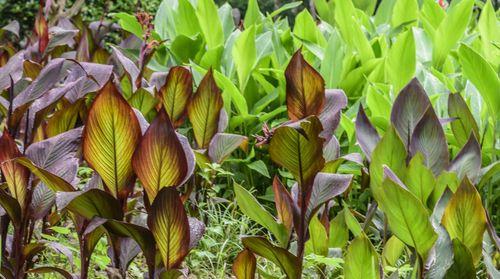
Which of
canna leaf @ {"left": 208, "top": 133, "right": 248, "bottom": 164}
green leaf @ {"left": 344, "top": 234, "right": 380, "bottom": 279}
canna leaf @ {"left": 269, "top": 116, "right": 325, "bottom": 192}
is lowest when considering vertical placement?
canna leaf @ {"left": 208, "top": 133, "right": 248, "bottom": 164}

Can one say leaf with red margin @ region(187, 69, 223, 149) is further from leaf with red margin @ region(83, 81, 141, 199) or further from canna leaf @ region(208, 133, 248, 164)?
leaf with red margin @ region(83, 81, 141, 199)

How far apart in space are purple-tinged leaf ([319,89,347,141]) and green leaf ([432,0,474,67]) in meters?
1.62

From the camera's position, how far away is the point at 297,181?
2189mm

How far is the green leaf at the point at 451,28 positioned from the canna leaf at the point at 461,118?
1.19 meters

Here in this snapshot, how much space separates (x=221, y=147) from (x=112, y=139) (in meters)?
1.07

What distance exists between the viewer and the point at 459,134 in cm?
285

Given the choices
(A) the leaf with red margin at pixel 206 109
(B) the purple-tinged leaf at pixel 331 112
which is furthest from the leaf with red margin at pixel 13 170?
(A) the leaf with red margin at pixel 206 109

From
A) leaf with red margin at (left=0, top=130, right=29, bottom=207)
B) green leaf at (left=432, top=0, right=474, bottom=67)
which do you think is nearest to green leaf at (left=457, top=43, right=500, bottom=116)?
green leaf at (left=432, top=0, right=474, bottom=67)

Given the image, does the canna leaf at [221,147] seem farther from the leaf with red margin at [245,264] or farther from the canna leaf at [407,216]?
the canna leaf at [407,216]

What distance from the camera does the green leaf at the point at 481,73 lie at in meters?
2.76

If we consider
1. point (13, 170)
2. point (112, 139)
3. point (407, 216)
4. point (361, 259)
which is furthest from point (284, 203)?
point (13, 170)

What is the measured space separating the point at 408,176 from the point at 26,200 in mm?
1049

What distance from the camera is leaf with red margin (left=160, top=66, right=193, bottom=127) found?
2994 mm

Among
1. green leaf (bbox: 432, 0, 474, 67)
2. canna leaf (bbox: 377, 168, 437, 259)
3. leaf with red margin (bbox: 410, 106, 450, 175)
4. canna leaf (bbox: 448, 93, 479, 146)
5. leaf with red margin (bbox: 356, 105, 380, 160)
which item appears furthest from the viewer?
green leaf (bbox: 432, 0, 474, 67)
